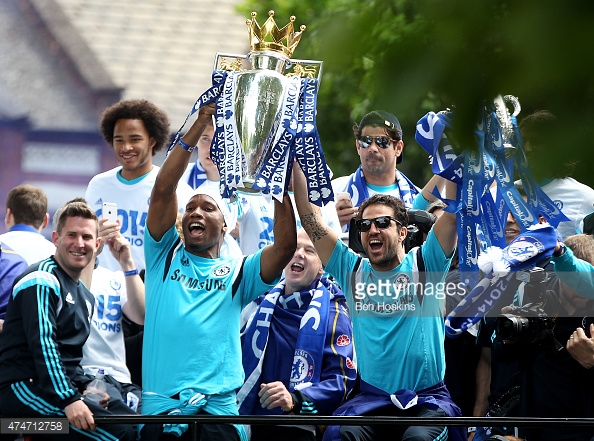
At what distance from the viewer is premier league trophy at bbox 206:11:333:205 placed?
17.0 ft

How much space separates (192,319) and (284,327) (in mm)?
751

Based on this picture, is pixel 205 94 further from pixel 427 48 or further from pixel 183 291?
pixel 427 48

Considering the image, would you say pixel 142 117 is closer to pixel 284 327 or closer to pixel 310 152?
pixel 284 327

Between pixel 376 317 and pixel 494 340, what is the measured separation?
2.30 feet

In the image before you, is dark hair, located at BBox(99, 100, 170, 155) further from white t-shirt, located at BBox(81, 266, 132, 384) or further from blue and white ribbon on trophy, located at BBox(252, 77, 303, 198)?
blue and white ribbon on trophy, located at BBox(252, 77, 303, 198)

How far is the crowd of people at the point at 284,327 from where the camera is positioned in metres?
5.61

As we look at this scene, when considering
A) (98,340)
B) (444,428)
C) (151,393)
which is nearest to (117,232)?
(98,340)

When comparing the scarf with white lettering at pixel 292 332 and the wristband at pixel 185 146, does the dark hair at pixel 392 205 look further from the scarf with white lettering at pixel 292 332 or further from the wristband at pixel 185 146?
the wristband at pixel 185 146

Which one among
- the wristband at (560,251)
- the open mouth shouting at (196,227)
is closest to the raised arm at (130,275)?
the open mouth shouting at (196,227)

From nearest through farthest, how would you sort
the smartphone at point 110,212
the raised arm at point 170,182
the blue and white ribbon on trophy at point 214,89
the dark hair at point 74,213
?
the blue and white ribbon on trophy at point 214,89 → the raised arm at point 170,182 → the dark hair at point 74,213 → the smartphone at point 110,212

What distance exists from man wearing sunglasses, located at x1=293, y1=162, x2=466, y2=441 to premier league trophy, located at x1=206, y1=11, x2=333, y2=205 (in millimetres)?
483

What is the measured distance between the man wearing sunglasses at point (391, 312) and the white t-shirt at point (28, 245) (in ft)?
5.91

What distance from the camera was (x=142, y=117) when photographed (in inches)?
287

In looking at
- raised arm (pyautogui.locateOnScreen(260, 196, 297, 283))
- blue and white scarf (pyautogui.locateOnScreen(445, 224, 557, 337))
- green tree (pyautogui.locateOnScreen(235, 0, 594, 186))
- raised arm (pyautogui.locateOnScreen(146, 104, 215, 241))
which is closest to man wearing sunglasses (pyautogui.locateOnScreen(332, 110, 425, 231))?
raised arm (pyautogui.locateOnScreen(260, 196, 297, 283))
